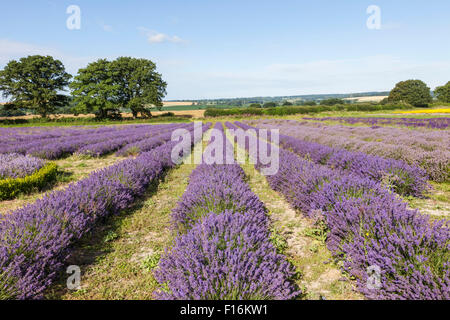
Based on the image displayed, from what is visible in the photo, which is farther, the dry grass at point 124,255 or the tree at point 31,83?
the tree at point 31,83

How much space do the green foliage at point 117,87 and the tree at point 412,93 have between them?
62.9 m

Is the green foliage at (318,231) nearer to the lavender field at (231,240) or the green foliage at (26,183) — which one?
the lavender field at (231,240)

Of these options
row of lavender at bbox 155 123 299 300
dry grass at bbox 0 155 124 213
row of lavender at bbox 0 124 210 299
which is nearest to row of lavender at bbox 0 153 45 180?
dry grass at bbox 0 155 124 213

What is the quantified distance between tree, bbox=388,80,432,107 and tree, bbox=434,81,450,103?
5.25 meters

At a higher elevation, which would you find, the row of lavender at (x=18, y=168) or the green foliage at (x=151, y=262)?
the row of lavender at (x=18, y=168)

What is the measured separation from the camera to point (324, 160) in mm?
6543

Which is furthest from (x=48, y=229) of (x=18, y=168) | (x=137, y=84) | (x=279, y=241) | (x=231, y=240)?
(x=137, y=84)

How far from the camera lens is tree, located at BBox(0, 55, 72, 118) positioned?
36.3 meters

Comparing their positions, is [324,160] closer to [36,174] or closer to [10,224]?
[10,224]

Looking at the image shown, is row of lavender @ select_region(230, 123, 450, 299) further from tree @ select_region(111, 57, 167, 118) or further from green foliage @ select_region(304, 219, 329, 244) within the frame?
tree @ select_region(111, 57, 167, 118)

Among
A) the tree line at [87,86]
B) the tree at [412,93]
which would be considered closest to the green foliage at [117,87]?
the tree line at [87,86]

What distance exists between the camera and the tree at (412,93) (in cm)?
5837

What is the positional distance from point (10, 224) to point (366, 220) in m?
3.63
